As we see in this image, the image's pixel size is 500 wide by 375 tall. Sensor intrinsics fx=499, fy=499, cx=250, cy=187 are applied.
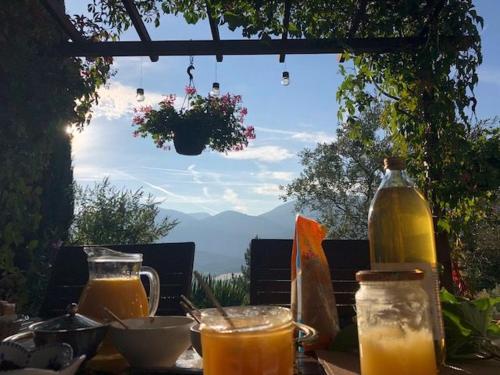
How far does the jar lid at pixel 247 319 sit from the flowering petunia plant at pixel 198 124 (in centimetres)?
375

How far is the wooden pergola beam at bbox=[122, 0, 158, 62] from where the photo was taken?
3.20 meters

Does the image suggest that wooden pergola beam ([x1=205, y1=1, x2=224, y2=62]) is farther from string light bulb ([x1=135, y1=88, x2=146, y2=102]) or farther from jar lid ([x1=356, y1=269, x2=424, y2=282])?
jar lid ([x1=356, y1=269, x2=424, y2=282])

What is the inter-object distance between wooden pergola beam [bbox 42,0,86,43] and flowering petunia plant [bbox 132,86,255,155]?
4.12 ft

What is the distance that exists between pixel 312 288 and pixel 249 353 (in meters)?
0.43

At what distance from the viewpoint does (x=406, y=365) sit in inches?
30.3

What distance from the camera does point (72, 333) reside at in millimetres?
897

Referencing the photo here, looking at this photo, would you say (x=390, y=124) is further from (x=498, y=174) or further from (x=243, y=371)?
(x=243, y=371)

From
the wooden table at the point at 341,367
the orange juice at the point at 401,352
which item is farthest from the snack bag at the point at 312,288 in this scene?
the orange juice at the point at 401,352

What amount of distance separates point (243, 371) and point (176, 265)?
1.30 meters

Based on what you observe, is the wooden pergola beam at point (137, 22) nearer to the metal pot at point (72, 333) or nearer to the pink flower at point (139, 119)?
the pink flower at point (139, 119)

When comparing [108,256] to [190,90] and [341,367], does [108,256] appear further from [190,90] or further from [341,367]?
[190,90]

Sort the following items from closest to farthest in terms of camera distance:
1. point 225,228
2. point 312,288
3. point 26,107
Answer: point 312,288, point 26,107, point 225,228

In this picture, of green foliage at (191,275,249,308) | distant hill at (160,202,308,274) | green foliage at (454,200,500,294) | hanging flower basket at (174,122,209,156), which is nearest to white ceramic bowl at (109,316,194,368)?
hanging flower basket at (174,122,209,156)

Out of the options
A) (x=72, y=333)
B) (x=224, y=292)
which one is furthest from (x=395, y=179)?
(x=224, y=292)
